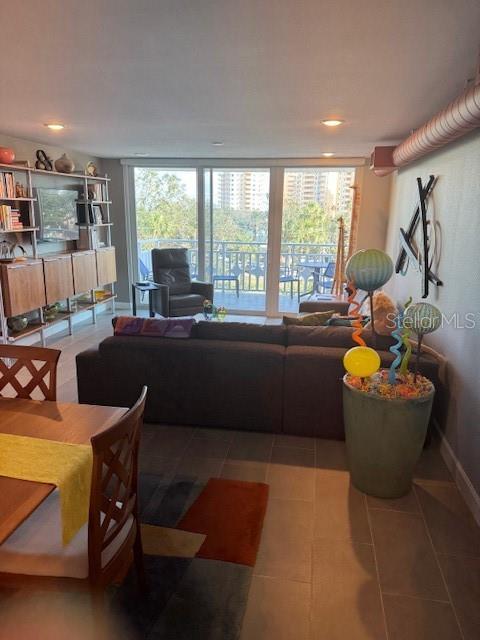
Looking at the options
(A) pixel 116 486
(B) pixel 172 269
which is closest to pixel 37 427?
(A) pixel 116 486

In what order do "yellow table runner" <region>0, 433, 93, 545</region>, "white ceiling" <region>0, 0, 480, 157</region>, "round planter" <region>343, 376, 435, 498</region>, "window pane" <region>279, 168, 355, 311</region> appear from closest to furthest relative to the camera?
"yellow table runner" <region>0, 433, 93, 545</region> → "white ceiling" <region>0, 0, 480, 157</region> → "round planter" <region>343, 376, 435, 498</region> → "window pane" <region>279, 168, 355, 311</region>

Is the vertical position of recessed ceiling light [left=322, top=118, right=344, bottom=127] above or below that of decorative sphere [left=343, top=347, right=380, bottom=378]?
above

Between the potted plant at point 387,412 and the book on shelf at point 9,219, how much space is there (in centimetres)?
347

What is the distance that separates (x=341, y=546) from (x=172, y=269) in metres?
4.81

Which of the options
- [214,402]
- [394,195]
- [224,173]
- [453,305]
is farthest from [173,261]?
[453,305]

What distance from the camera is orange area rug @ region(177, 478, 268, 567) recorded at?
1.99 meters

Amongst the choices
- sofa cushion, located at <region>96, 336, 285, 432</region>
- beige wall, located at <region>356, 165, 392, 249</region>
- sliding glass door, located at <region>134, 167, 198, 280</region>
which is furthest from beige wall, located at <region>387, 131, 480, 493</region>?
sliding glass door, located at <region>134, 167, 198, 280</region>

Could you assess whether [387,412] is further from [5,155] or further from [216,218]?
[216,218]

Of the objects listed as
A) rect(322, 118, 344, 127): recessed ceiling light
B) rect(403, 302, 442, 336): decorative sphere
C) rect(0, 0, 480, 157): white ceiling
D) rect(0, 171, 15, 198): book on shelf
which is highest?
rect(322, 118, 344, 127): recessed ceiling light

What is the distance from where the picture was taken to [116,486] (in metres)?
1.44

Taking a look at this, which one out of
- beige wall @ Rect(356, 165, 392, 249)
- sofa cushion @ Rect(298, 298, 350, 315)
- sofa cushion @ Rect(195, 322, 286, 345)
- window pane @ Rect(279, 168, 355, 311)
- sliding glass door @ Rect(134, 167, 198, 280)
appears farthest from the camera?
sliding glass door @ Rect(134, 167, 198, 280)

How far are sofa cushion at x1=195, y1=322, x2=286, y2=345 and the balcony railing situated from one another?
374 centimetres

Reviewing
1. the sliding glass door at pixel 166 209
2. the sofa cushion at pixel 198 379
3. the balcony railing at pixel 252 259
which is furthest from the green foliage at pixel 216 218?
the sofa cushion at pixel 198 379

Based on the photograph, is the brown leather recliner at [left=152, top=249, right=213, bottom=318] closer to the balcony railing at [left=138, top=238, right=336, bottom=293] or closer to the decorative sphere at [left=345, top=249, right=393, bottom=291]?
the balcony railing at [left=138, top=238, right=336, bottom=293]
